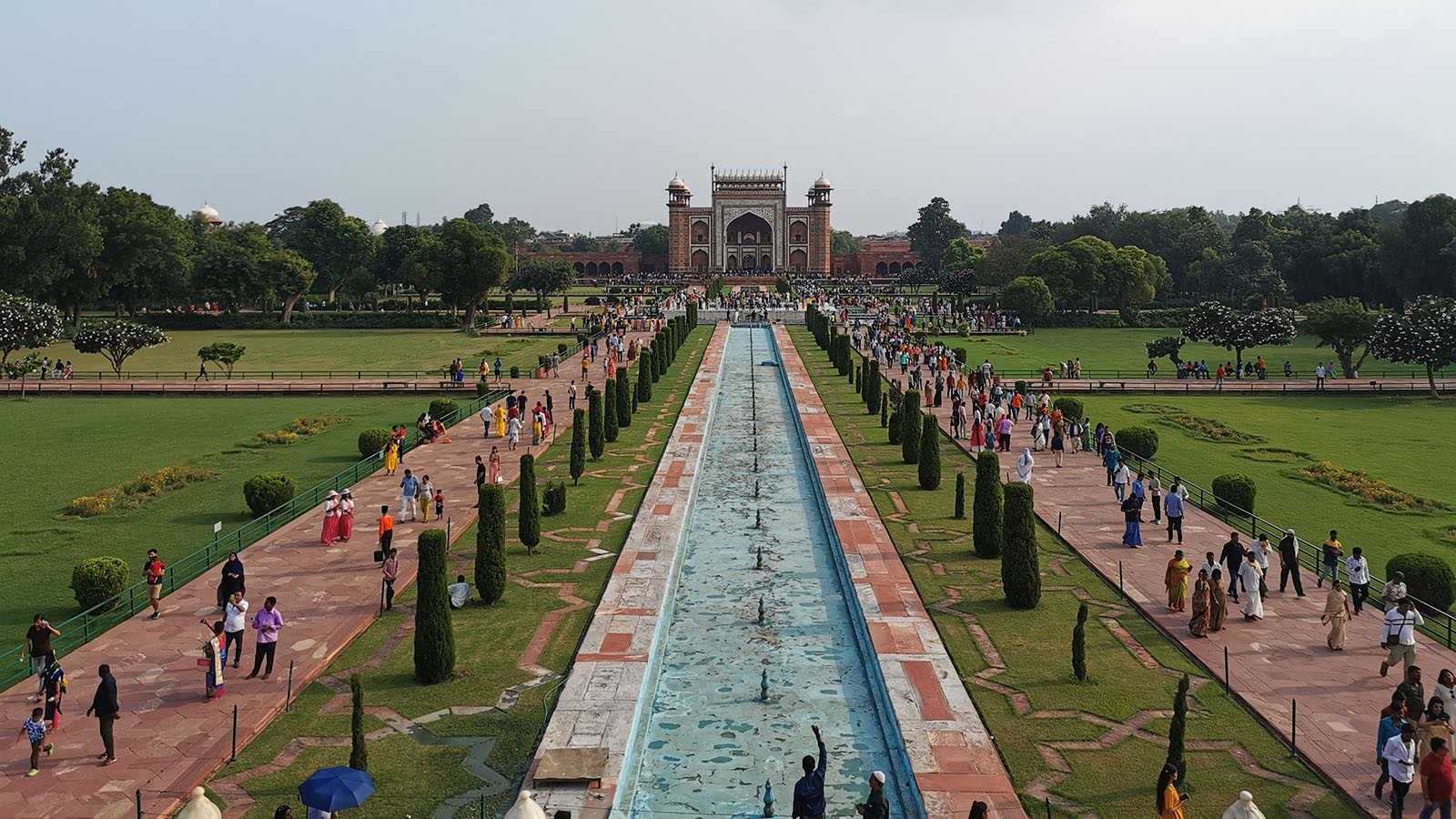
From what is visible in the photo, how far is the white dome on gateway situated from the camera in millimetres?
107000

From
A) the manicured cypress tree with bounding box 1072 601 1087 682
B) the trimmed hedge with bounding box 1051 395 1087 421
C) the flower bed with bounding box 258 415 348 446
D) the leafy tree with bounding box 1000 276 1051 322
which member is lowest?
the manicured cypress tree with bounding box 1072 601 1087 682

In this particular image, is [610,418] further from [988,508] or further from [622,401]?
[988,508]

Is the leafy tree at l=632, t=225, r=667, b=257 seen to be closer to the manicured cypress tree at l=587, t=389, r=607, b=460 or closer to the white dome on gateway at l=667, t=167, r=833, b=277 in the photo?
the white dome on gateway at l=667, t=167, r=833, b=277

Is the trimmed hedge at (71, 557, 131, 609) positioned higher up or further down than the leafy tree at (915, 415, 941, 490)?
further down

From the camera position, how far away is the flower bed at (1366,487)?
62.4 ft

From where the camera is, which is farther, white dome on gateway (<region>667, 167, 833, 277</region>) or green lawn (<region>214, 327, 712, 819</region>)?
white dome on gateway (<region>667, 167, 833, 277</region>)

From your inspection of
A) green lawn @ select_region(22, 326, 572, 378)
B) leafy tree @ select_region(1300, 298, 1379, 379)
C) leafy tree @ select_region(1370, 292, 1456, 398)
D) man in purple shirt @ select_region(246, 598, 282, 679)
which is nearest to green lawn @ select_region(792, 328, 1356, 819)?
man in purple shirt @ select_region(246, 598, 282, 679)

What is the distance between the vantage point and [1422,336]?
33.0 metres

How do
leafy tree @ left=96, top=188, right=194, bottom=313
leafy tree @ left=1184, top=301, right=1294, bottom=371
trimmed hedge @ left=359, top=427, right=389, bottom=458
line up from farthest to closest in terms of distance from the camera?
leafy tree @ left=96, top=188, right=194, bottom=313 → leafy tree @ left=1184, top=301, right=1294, bottom=371 → trimmed hedge @ left=359, top=427, right=389, bottom=458

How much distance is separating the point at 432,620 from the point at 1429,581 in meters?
11.9

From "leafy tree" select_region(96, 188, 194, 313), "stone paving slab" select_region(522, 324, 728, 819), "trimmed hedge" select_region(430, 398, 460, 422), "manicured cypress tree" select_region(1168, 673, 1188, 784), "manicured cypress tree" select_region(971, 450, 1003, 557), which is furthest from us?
"leafy tree" select_region(96, 188, 194, 313)

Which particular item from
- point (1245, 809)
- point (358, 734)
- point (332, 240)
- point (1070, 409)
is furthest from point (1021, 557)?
point (332, 240)

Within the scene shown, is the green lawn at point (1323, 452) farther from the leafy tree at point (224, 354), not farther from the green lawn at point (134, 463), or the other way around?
the leafy tree at point (224, 354)

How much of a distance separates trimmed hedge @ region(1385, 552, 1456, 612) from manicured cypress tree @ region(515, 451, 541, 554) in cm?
1153
